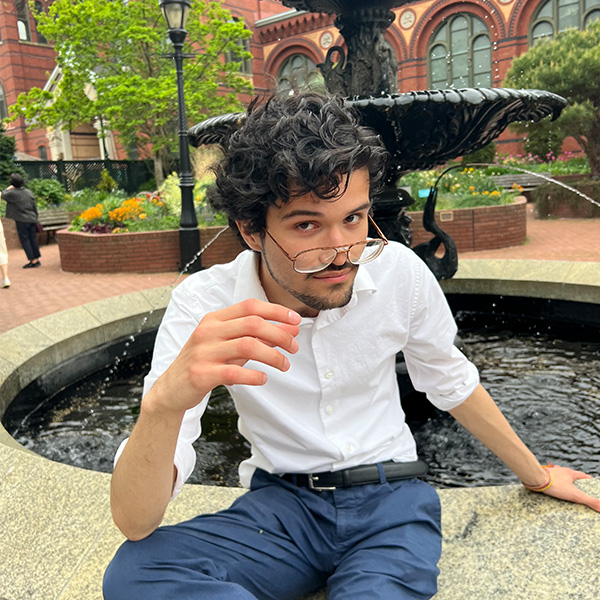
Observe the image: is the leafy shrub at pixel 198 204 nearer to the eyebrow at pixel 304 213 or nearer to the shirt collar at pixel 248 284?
the shirt collar at pixel 248 284

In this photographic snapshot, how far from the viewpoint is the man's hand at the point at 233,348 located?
3.45 feet

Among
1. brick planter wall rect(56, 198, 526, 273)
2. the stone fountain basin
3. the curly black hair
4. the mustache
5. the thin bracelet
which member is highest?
the curly black hair

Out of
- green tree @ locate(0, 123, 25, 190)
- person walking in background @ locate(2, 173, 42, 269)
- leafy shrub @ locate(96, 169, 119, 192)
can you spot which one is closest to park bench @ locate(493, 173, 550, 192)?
leafy shrub @ locate(96, 169, 119, 192)

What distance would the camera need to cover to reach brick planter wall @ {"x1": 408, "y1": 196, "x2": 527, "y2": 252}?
10406mm

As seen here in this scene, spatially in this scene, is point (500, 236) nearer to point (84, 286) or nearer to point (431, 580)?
point (84, 286)

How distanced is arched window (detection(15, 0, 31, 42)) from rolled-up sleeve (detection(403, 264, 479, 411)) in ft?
119

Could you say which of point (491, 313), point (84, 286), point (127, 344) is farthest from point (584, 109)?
point (127, 344)

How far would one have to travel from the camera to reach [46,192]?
1995 centimetres

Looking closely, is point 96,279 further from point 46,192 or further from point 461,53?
point 461,53

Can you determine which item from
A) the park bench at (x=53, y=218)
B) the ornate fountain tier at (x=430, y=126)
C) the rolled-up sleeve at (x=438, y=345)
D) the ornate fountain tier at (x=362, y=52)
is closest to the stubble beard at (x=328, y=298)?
the rolled-up sleeve at (x=438, y=345)

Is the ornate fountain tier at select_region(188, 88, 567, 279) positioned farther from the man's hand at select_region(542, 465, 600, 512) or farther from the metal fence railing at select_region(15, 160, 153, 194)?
the metal fence railing at select_region(15, 160, 153, 194)

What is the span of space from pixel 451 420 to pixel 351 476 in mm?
2377

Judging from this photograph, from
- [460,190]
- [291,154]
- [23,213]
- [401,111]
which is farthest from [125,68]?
[291,154]

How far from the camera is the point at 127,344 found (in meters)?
4.98
